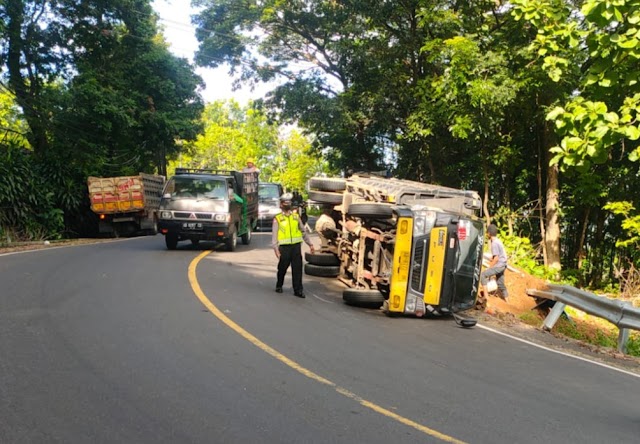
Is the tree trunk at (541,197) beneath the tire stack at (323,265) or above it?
above

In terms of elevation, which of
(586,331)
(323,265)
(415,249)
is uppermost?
(415,249)

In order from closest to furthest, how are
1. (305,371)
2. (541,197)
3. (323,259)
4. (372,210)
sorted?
1. (305,371)
2. (372,210)
3. (323,259)
4. (541,197)

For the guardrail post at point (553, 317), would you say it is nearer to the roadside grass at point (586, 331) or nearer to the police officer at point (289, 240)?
the roadside grass at point (586, 331)

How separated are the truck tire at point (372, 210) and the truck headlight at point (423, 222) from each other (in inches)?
25.6

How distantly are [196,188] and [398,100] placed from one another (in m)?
9.48

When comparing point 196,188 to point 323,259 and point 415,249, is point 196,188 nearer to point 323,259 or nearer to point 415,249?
point 323,259

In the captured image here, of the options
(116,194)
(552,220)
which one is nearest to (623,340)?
(552,220)

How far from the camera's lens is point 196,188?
15.7m

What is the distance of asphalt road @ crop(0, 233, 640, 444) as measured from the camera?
13.7 feet

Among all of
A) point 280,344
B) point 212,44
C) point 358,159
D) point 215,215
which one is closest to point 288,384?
point 280,344

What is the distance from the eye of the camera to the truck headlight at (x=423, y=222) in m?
8.64

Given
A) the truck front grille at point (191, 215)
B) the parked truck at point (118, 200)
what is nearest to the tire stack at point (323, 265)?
the truck front grille at point (191, 215)

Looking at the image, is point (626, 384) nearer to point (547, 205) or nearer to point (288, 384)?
point (288, 384)

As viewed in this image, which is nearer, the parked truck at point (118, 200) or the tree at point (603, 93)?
the tree at point (603, 93)
